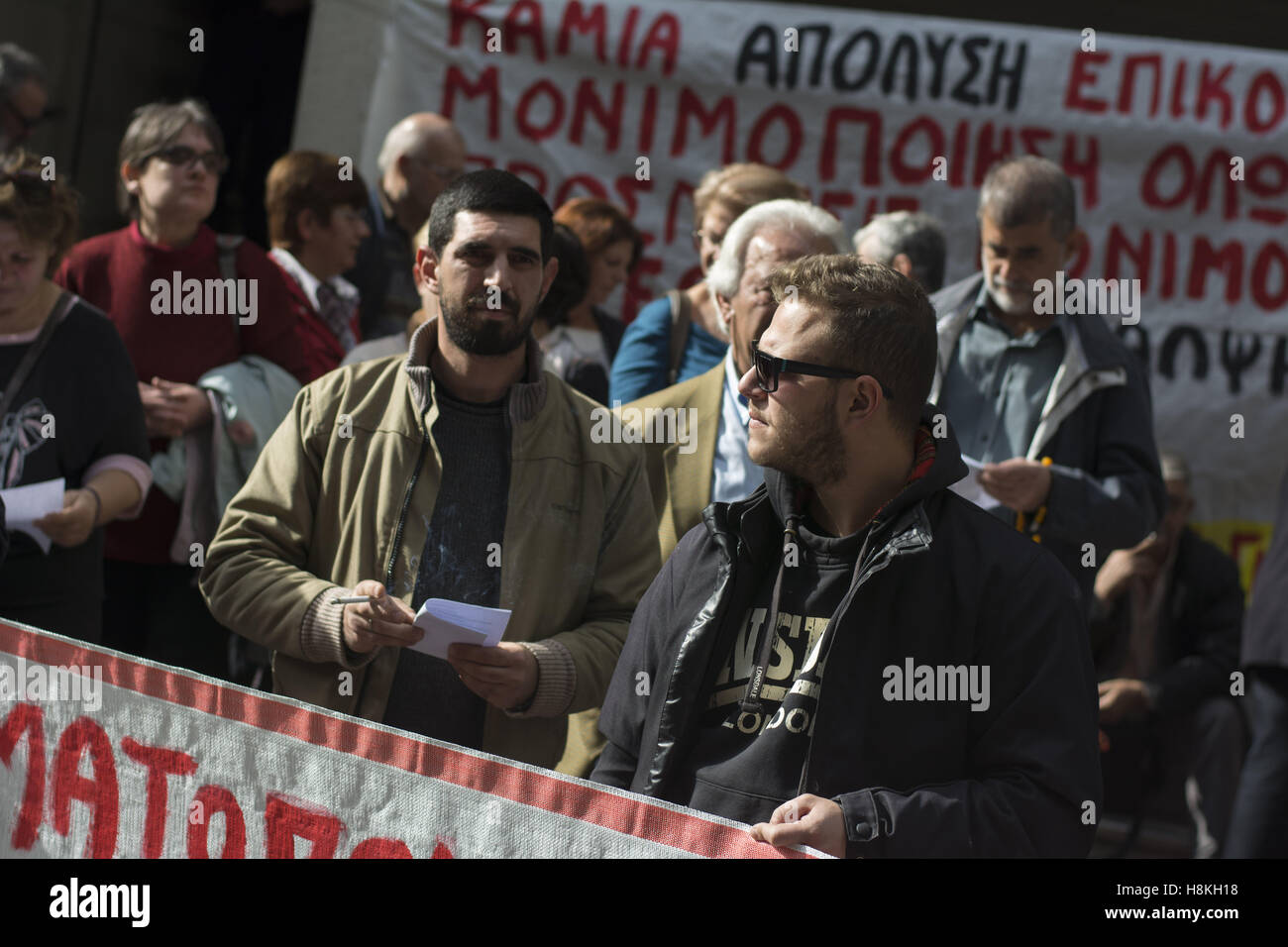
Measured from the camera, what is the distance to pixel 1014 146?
7285 millimetres

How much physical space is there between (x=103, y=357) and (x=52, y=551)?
532 millimetres

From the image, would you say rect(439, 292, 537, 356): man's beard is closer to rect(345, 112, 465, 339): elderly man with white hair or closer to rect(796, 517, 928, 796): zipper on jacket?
rect(796, 517, 928, 796): zipper on jacket

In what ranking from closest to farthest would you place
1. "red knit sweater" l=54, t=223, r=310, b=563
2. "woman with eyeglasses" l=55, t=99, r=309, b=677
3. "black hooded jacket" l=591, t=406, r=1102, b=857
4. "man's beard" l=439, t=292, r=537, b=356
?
"black hooded jacket" l=591, t=406, r=1102, b=857, "man's beard" l=439, t=292, r=537, b=356, "woman with eyeglasses" l=55, t=99, r=309, b=677, "red knit sweater" l=54, t=223, r=310, b=563

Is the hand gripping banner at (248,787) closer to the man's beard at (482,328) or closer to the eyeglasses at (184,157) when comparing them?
the man's beard at (482,328)

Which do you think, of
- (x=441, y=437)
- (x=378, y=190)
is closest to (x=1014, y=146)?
(x=378, y=190)

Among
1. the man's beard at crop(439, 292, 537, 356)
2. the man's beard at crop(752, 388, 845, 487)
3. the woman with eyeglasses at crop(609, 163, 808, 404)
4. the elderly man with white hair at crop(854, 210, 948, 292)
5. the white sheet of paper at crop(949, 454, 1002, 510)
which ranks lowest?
the man's beard at crop(752, 388, 845, 487)

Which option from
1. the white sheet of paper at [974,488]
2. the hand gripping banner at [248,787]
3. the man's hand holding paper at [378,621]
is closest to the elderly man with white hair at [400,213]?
the white sheet of paper at [974,488]

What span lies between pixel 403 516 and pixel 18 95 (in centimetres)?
334

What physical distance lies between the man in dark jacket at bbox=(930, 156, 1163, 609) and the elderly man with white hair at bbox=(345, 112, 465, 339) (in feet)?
7.42

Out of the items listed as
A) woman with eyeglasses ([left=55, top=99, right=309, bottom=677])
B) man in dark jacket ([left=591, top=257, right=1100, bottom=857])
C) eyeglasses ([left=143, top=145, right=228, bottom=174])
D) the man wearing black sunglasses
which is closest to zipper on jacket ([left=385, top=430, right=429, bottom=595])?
man in dark jacket ([left=591, top=257, right=1100, bottom=857])

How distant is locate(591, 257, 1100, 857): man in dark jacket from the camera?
7.96ft

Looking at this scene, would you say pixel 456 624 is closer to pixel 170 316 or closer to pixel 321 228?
pixel 170 316

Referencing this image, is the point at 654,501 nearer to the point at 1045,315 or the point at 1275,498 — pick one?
the point at 1045,315

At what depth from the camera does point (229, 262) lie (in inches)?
188
